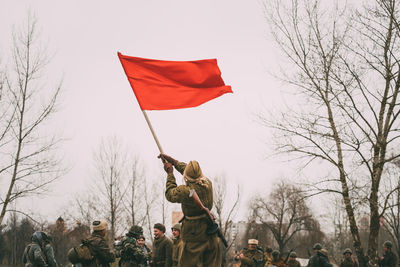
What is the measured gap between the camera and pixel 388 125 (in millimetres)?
12656

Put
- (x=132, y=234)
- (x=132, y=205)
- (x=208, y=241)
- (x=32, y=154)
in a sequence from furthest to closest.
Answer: (x=132, y=205) < (x=32, y=154) < (x=132, y=234) < (x=208, y=241)

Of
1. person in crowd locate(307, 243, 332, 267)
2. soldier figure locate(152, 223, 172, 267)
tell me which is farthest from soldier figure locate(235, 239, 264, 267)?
soldier figure locate(152, 223, 172, 267)

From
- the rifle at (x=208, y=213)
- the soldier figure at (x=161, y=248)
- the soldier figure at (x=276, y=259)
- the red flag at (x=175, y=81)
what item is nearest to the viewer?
the rifle at (x=208, y=213)

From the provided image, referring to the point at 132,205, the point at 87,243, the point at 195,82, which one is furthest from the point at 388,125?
the point at 132,205

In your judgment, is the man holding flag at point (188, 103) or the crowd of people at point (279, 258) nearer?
the man holding flag at point (188, 103)

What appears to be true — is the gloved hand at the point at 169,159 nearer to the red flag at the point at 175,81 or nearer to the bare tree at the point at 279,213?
the red flag at the point at 175,81

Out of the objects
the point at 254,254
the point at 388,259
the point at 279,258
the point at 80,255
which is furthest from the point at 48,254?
the point at 388,259

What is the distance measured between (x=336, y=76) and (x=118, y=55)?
853 cm

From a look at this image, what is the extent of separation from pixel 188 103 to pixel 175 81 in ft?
1.73

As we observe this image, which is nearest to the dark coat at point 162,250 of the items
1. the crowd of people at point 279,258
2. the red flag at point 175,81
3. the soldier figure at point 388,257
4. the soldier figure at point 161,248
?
the soldier figure at point 161,248

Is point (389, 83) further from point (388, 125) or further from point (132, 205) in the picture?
point (132, 205)

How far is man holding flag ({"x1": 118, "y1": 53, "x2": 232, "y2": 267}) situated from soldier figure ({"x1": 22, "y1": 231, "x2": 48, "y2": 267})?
538 centimetres

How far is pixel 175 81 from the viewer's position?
25.9ft

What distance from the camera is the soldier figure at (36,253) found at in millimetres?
10195
